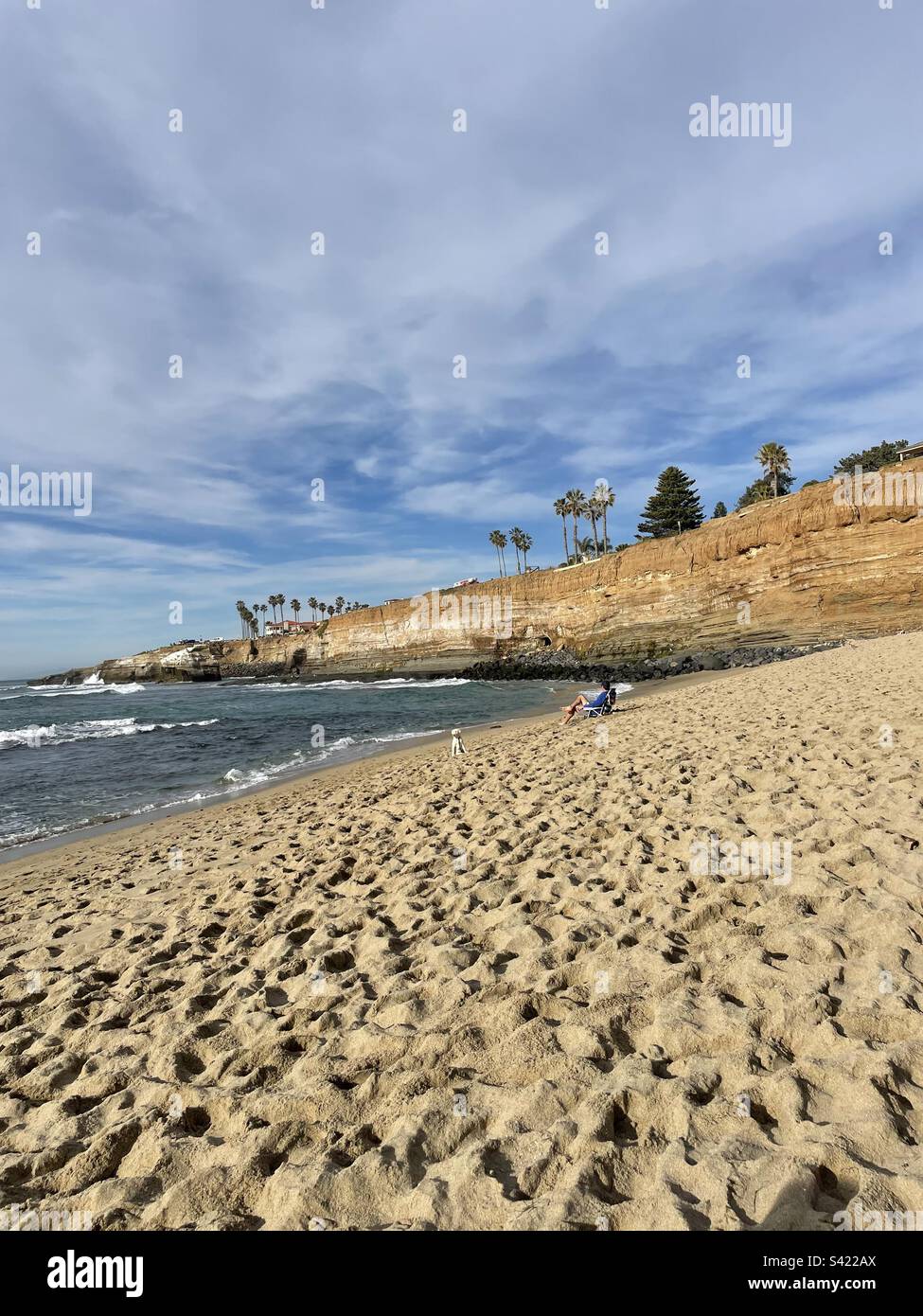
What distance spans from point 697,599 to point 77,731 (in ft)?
141

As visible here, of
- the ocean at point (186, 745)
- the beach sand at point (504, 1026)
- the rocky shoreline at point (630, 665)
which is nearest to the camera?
the beach sand at point (504, 1026)

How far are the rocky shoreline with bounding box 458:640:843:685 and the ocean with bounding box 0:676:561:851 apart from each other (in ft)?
17.5

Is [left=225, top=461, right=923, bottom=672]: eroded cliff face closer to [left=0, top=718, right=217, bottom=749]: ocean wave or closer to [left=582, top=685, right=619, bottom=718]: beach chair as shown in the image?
[left=582, top=685, right=619, bottom=718]: beach chair

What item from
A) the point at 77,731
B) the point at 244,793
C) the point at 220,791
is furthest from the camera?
the point at 77,731

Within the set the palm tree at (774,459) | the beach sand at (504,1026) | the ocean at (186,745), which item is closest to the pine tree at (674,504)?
the palm tree at (774,459)

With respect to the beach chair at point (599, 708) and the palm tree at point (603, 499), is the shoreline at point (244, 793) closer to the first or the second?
the beach chair at point (599, 708)

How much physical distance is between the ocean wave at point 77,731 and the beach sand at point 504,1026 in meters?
22.6

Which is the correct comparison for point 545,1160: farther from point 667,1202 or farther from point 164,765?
point 164,765

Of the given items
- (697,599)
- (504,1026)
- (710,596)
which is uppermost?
(710,596)

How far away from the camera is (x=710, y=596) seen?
4562 cm

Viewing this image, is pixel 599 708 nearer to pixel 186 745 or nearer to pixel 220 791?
pixel 220 791

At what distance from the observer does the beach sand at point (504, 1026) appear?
2.39m

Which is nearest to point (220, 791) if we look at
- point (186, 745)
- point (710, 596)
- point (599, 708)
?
point (186, 745)

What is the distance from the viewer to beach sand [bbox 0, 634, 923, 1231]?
2395mm
